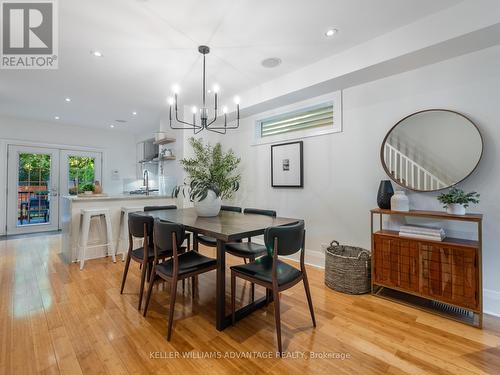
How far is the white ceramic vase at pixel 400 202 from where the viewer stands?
97.5 inches

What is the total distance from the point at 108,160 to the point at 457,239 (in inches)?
303

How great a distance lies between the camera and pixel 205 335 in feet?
6.27

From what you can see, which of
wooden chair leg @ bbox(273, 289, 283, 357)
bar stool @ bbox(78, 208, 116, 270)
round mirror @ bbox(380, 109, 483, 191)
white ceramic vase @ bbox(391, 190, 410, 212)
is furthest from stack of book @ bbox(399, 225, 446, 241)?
bar stool @ bbox(78, 208, 116, 270)

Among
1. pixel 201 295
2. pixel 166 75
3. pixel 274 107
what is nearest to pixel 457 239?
pixel 201 295

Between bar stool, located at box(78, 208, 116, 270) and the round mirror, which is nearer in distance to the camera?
the round mirror

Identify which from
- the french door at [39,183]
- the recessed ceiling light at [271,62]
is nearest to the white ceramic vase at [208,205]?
the recessed ceiling light at [271,62]

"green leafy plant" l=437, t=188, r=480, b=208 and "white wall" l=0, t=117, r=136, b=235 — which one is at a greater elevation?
"white wall" l=0, t=117, r=136, b=235

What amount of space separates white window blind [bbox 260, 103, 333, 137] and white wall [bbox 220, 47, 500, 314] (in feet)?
0.75

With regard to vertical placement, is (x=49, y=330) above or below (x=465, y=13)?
below

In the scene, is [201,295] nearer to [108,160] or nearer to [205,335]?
[205,335]

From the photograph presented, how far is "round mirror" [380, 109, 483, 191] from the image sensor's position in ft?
7.67

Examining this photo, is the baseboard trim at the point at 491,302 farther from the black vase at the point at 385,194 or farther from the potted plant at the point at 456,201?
the black vase at the point at 385,194

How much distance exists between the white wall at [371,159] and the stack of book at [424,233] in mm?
352

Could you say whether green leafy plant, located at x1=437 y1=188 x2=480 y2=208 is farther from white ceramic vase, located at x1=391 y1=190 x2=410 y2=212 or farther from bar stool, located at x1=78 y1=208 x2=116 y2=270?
bar stool, located at x1=78 y1=208 x2=116 y2=270
